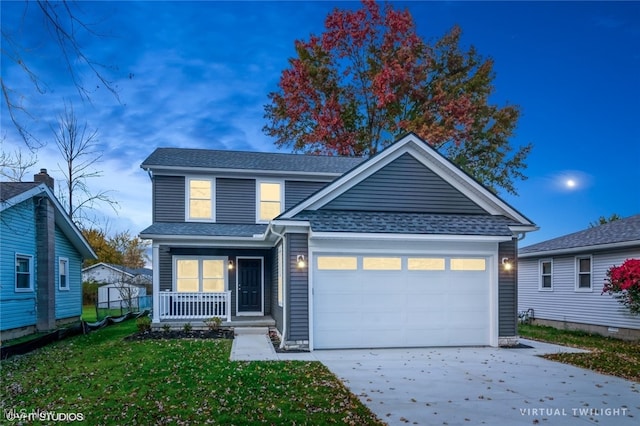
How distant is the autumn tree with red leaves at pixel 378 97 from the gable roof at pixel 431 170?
14.4m

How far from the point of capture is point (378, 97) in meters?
26.2

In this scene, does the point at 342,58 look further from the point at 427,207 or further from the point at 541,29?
the point at 427,207

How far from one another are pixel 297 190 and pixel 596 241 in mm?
10349

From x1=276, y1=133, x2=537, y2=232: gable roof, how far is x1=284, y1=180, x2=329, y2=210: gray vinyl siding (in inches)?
214

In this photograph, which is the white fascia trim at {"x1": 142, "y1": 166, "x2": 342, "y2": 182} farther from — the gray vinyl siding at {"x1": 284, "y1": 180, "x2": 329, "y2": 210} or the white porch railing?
the white porch railing

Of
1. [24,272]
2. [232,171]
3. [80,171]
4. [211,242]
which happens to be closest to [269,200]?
[232,171]

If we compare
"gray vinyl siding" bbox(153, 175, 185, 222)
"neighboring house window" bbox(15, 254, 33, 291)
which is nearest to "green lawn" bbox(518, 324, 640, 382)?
"gray vinyl siding" bbox(153, 175, 185, 222)

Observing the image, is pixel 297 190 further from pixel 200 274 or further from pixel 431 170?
pixel 431 170

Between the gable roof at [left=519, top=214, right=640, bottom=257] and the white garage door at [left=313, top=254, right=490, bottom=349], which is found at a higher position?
the gable roof at [left=519, top=214, right=640, bottom=257]

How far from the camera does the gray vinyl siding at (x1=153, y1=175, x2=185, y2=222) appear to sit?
1619 centimetres

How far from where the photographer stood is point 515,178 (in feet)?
91.6

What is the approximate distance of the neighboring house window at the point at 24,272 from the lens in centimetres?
1515

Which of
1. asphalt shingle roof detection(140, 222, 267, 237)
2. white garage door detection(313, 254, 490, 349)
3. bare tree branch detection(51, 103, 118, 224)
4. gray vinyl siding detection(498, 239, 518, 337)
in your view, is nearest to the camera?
white garage door detection(313, 254, 490, 349)

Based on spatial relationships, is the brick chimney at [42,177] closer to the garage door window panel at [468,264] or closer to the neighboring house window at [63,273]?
the neighboring house window at [63,273]
